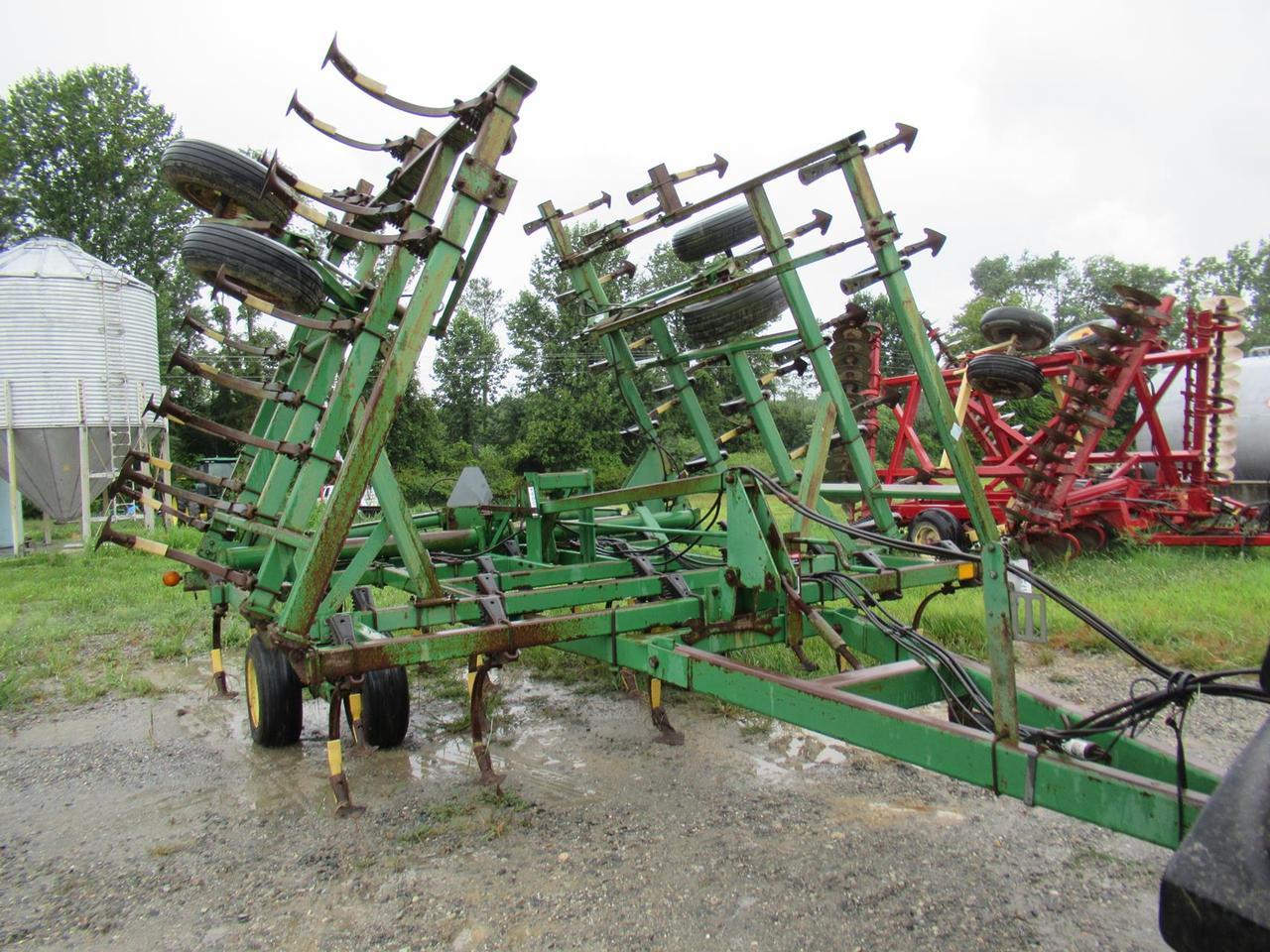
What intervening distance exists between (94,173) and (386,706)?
1330 inches

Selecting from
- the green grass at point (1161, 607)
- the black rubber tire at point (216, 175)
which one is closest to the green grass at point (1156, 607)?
the green grass at point (1161, 607)

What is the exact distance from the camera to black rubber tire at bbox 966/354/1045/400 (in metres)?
8.88

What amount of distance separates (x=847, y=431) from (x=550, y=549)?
2.05 m

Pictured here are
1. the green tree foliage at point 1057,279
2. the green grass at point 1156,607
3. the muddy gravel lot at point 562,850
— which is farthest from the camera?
the green tree foliage at point 1057,279

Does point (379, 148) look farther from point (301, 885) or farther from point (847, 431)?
point (301, 885)

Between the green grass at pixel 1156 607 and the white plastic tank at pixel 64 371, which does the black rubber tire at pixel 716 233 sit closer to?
the green grass at pixel 1156 607

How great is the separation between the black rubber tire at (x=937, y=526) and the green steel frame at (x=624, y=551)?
3.81 m

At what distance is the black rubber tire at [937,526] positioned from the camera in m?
9.34

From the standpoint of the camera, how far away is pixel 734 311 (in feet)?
19.2

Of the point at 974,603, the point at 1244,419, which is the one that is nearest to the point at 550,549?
the point at 974,603

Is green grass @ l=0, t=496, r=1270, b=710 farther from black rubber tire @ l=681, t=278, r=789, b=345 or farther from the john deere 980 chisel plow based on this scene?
black rubber tire @ l=681, t=278, r=789, b=345

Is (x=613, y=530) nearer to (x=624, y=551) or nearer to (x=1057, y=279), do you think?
(x=624, y=551)

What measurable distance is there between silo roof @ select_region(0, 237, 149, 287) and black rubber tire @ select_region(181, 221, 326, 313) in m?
15.6

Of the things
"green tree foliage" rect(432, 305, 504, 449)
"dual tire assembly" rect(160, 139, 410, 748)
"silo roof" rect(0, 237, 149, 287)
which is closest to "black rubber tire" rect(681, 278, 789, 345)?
"dual tire assembly" rect(160, 139, 410, 748)
